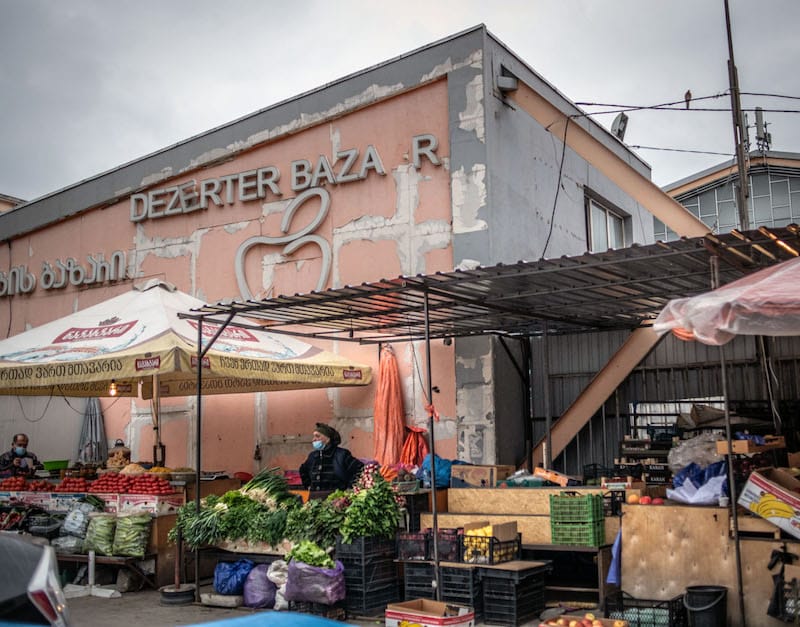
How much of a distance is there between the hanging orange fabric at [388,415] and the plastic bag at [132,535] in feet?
12.0

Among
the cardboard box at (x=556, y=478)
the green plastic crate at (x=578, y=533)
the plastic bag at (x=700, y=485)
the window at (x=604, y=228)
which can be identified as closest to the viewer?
the plastic bag at (x=700, y=485)

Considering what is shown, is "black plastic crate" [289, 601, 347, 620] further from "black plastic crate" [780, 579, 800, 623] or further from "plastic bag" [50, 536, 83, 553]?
"black plastic crate" [780, 579, 800, 623]

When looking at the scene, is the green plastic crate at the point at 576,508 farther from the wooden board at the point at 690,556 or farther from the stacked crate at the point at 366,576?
the stacked crate at the point at 366,576

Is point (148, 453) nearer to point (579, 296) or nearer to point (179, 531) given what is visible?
point (179, 531)

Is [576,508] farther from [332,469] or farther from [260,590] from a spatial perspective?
[260,590]

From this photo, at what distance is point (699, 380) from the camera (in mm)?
12781

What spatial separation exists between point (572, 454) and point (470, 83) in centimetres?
618

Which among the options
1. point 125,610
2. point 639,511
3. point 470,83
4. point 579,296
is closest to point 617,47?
point 470,83

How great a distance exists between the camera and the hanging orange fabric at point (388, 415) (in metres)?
12.8

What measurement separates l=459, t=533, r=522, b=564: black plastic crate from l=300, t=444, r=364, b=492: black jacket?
7.31 ft

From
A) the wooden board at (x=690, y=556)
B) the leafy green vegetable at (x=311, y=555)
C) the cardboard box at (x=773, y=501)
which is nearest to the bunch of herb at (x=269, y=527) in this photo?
the leafy green vegetable at (x=311, y=555)

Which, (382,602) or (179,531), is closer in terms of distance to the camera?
(382,602)

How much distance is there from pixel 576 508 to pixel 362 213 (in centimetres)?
696

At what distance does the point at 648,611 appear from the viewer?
737cm
